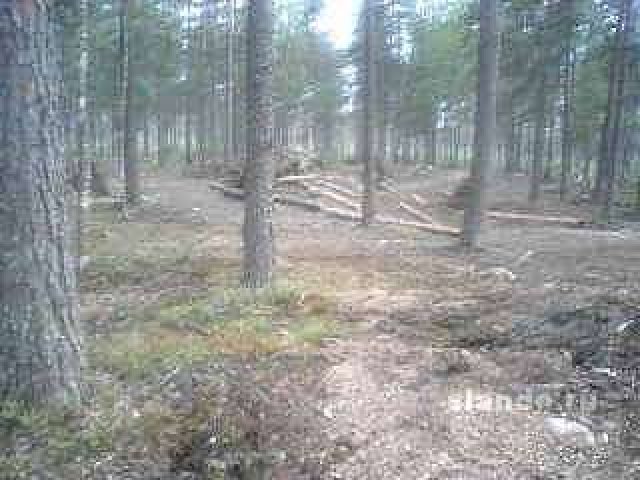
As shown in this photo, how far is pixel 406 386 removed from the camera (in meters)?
5.76

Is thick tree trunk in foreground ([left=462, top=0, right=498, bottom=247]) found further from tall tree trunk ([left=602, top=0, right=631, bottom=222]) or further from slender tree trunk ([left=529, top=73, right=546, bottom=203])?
slender tree trunk ([left=529, top=73, right=546, bottom=203])

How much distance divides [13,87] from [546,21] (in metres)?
26.2

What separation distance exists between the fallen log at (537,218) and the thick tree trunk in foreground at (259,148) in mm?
15161

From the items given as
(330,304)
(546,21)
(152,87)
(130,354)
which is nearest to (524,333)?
(330,304)

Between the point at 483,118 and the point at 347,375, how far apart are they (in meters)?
9.95

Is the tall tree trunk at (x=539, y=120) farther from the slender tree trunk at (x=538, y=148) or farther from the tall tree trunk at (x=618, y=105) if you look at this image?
the tall tree trunk at (x=618, y=105)

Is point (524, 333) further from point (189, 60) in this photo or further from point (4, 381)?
point (189, 60)

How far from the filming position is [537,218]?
22.2m

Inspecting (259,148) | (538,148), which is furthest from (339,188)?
(259,148)

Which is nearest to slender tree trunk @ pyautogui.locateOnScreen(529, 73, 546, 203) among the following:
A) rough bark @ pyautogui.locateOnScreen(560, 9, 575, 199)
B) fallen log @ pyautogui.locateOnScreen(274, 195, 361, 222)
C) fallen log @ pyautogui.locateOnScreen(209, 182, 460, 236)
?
rough bark @ pyautogui.locateOnScreen(560, 9, 575, 199)

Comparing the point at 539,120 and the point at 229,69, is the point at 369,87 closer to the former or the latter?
the point at 539,120

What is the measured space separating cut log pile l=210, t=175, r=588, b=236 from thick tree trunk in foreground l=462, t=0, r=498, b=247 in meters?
3.23

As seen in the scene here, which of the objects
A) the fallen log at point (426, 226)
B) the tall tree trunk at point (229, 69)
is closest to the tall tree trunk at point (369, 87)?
the fallen log at point (426, 226)

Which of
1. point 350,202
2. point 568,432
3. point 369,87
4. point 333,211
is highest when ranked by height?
point 369,87
